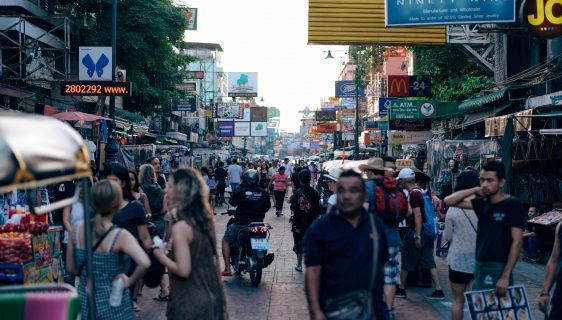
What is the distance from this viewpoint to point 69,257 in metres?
5.31

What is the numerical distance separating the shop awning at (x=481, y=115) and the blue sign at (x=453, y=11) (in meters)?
4.25

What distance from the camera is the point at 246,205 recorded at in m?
10.9

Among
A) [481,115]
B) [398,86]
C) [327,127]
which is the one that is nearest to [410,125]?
[398,86]

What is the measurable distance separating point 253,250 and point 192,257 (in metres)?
5.48

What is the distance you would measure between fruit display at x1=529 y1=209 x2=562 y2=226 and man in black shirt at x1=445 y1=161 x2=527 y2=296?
682 centimetres

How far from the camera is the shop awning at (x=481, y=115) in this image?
1866cm

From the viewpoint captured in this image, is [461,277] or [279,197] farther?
[279,197]

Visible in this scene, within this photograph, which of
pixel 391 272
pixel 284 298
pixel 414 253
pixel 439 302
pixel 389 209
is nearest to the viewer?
pixel 391 272

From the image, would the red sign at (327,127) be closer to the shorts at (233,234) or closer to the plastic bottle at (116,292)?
the shorts at (233,234)

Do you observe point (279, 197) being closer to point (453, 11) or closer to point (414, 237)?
point (453, 11)

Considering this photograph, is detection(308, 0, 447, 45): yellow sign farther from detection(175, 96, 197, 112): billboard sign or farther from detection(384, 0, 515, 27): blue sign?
detection(175, 96, 197, 112): billboard sign

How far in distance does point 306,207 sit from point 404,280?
2332 millimetres

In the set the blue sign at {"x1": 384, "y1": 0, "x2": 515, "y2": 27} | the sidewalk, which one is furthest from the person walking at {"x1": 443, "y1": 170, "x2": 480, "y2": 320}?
the blue sign at {"x1": 384, "y1": 0, "x2": 515, "y2": 27}

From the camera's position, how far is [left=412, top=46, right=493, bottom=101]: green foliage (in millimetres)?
23531
